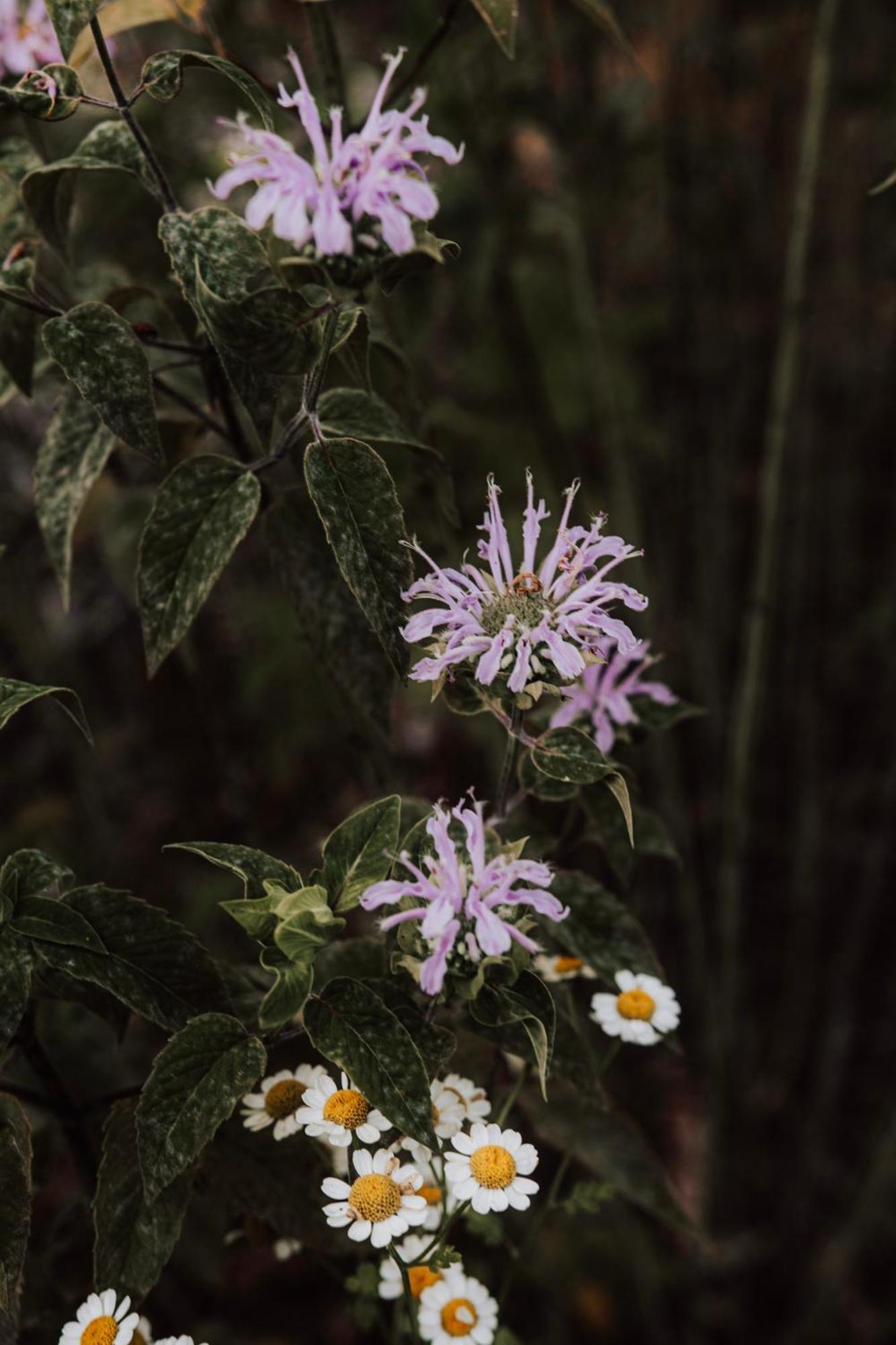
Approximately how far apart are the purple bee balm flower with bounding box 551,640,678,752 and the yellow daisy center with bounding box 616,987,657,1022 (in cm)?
12

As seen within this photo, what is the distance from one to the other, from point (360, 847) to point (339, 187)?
0.26 metres

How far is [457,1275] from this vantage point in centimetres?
48

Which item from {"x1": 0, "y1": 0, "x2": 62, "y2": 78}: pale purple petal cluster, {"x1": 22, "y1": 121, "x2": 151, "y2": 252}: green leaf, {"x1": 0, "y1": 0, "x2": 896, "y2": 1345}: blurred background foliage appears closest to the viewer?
{"x1": 22, "y1": 121, "x2": 151, "y2": 252}: green leaf

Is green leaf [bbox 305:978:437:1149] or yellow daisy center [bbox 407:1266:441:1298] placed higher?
green leaf [bbox 305:978:437:1149]

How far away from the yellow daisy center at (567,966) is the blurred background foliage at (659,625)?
0.22 metres

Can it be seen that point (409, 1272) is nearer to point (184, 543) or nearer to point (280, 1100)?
point (280, 1100)

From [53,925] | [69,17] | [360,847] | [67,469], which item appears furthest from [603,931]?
[69,17]

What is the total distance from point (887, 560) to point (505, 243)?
0.92 meters

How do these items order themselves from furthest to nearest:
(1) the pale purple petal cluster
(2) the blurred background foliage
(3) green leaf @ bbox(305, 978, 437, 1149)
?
(2) the blurred background foliage, (1) the pale purple petal cluster, (3) green leaf @ bbox(305, 978, 437, 1149)

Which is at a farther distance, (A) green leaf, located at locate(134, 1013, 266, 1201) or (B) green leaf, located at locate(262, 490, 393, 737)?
(B) green leaf, located at locate(262, 490, 393, 737)

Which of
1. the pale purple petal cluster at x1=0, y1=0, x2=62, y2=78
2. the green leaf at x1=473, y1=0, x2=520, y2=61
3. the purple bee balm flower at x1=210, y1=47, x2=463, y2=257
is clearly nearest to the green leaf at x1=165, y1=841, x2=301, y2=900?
the purple bee balm flower at x1=210, y1=47, x2=463, y2=257

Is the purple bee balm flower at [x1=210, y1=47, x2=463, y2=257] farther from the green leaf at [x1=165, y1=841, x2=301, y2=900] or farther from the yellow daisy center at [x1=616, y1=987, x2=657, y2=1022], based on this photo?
the yellow daisy center at [x1=616, y1=987, x2=657, y2=1022]

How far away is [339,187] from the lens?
0.42 metres

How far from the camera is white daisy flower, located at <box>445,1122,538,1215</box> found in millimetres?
420
